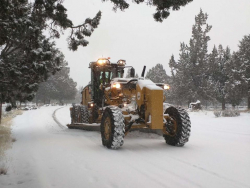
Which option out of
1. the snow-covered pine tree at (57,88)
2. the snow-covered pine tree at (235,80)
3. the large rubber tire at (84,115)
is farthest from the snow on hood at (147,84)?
the snow-covered pine tree at (57,88)

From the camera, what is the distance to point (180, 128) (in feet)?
23.3

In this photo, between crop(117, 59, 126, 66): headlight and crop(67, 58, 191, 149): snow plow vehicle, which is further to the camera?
crop(117, 59, 126, 66): headlight

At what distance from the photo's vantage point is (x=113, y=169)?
486cm

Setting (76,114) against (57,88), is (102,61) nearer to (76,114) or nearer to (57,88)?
(76,114)

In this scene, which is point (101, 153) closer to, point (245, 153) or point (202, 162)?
point (202, 162)

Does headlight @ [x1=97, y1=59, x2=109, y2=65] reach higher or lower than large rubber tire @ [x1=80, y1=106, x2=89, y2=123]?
higher

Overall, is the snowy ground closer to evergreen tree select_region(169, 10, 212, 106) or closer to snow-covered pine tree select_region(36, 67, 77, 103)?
evergreen tree select_region(169, 10, 212, 106)

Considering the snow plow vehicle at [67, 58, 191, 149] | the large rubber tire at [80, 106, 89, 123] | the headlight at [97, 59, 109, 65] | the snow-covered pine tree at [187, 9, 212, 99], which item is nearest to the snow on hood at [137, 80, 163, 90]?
the snow plow vehicle at [67, 58, 191, 149]

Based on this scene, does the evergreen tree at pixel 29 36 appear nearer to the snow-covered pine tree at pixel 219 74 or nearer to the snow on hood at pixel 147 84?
the snow on hood at pixel 147 84

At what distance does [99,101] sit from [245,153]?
20.4ft

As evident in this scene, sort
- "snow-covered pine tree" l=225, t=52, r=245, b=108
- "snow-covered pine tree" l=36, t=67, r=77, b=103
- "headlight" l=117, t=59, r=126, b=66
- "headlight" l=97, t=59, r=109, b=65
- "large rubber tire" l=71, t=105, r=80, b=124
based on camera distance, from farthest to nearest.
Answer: "snow-covered pine tree" l=36, t=67, r=77, b=103, "snow-covered pine tree" l=225, t=52, r=245, b=108, "large rubber tire" l=71, t=105, r=80, b=124, "headlight" l=117, t=59, r=126, b=66, "headlight" l=97, t=59, r=109, b=65

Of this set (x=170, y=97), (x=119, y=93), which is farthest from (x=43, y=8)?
(x=170, y=97)

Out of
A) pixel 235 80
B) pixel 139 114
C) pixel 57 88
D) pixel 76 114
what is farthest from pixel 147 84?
pixel 57 88

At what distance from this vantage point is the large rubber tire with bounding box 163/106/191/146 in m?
7.02
